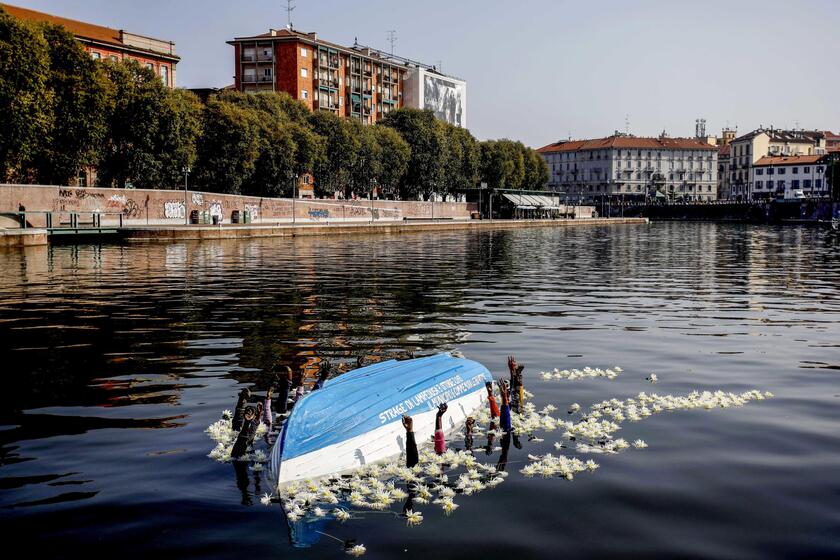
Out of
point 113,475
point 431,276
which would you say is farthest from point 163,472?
point 431,276

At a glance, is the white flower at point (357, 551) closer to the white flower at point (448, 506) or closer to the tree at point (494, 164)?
the white flower at point (448, 506)

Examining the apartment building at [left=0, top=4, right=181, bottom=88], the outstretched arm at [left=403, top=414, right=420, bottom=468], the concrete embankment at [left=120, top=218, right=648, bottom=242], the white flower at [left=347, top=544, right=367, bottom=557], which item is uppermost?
the apartment building at [left=0, top=4, right=181, bottom=88]

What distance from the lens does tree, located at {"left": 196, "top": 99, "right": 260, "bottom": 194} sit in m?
97.3

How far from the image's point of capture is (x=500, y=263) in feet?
193

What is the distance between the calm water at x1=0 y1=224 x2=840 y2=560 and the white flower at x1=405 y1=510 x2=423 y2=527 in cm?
13

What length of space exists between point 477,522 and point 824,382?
1271 cm

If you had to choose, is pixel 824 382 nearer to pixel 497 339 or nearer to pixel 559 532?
pixel 497 339

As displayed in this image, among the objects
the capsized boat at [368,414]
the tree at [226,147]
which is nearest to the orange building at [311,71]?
the tree at [226,147]

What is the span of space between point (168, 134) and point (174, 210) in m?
9.22

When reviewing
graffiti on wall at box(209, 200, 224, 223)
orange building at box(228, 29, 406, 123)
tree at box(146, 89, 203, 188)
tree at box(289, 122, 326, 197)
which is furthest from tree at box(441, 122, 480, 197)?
tree at box(146, 89, 203, 188)

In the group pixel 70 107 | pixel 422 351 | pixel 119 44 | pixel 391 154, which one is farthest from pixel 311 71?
pixel 422 351

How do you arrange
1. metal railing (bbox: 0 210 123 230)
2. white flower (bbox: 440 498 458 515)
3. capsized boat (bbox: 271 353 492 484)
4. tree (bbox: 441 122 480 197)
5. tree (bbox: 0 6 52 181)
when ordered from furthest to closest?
tree (bbox: 441 122 480 197) < metal railing (bbox: 0 210 123 230) < tree (bbox: 0 6 52 181) < capsized boat (bbox: 271 353 492 484) < white flower (bbox: 440 498 458 515)

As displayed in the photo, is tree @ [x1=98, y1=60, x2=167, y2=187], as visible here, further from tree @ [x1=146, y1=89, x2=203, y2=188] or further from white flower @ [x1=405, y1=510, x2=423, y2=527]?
white flower @ [x1=405, y1=510, x2=423, y2=527]

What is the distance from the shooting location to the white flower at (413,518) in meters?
11.1
